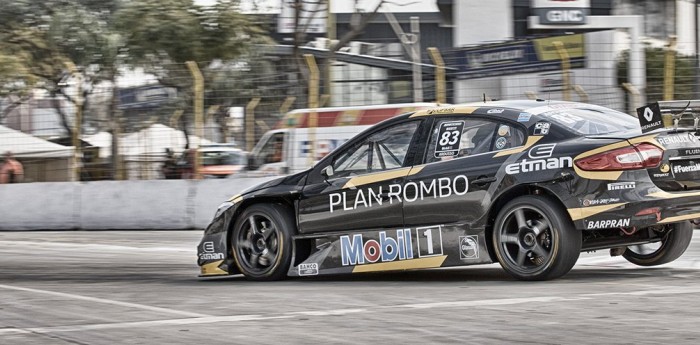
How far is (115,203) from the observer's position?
19.3 metres

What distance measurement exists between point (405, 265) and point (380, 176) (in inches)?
28.5

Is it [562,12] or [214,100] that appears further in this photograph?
[562,12]

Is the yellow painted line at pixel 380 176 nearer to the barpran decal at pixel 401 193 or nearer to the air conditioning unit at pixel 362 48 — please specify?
the barpran decal at pixel 401 193

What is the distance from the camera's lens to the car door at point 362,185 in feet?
29.1

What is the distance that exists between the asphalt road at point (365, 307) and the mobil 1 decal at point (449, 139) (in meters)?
0.98

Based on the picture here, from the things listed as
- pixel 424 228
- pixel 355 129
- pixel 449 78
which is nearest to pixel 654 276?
pixel 424 228

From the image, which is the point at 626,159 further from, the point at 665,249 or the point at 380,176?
the point at 380,176

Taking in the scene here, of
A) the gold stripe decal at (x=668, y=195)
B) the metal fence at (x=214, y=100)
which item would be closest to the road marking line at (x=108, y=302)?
the gold stripe decal at (x=668, y=195)

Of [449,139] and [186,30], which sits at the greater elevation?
[186,30]

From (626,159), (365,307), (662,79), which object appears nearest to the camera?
(365,307)

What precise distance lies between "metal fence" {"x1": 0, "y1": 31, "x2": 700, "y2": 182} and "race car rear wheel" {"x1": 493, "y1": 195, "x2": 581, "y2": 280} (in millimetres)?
7369

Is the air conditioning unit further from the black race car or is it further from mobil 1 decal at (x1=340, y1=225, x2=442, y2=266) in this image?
mobil 1 decal at (x1=340, y1=225, x2=442, y2=266)

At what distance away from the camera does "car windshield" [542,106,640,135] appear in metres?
8.30

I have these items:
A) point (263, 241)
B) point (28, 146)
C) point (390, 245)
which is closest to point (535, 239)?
point (390, 245)
